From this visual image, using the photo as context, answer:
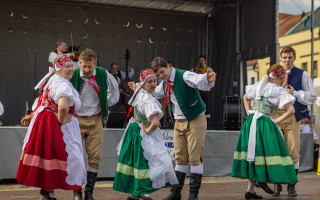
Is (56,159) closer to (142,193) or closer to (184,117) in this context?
(142,193)

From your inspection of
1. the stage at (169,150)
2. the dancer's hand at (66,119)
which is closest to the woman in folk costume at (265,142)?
the dancer's hand at (66,119)

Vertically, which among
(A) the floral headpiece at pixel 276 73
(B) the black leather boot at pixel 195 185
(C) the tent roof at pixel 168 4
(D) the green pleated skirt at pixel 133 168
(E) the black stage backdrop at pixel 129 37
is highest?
(C) the tent roof at pixel 168 4

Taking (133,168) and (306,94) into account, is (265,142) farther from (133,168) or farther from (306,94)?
(133,168)

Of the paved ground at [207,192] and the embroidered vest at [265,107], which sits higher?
the embroidered vest at [265,107]

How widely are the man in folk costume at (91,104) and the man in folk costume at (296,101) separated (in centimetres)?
232

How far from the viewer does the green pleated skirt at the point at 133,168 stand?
17.4 feet

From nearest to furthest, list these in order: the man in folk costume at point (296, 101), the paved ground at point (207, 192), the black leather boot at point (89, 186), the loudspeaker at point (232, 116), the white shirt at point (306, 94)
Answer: the black leather boot at point (89, 186), the paved ground at point (207, 192), the man in folk costume at point (296, 101), the white shirt at point (306, 94), the loudspeaker at point (232, 116)

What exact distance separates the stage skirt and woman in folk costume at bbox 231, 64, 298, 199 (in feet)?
3.74

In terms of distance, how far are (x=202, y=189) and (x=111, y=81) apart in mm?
2301

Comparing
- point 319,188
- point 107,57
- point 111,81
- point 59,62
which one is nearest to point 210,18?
point 107,57

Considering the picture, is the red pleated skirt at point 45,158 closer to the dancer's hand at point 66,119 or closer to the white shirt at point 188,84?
the dancer's hand at point 66,119

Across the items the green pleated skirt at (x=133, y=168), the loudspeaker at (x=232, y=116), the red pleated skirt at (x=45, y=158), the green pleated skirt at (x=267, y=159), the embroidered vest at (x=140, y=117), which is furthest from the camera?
the loudspeaker at (x=232, y=116)

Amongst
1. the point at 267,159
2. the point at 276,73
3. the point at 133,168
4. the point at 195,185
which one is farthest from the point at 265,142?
the point at 133,168

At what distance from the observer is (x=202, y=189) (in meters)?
7.44
